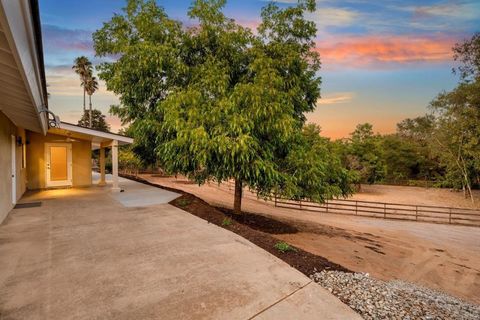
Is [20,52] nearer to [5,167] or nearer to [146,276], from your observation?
[146,276]

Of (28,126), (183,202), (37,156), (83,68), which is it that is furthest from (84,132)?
(83,68)

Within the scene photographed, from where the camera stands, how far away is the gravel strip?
2645mm

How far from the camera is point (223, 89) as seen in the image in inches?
259

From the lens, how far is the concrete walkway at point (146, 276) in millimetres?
2533

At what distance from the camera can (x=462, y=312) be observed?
9.86ft

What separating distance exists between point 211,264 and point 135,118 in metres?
7.21

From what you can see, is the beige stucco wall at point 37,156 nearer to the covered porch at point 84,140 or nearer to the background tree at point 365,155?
the covered porch at point 84,140

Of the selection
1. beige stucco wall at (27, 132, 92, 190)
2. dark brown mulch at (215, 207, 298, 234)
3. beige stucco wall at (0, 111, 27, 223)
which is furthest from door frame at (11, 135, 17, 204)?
dark brown mulch at (215, 207, 298, 234)

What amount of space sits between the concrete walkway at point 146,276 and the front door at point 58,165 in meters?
6.49

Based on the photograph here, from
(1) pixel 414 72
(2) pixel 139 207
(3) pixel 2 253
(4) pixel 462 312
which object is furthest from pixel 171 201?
(1) pixel 414 72

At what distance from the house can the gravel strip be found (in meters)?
4.00

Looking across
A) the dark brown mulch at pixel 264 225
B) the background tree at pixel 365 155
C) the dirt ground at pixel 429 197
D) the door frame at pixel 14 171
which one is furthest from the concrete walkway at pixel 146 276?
the background tree at pixel 365 155

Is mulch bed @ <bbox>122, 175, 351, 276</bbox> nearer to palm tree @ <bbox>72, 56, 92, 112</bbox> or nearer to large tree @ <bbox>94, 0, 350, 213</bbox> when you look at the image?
large tree @ <bbox>94, 0, 350, 213</bbox>

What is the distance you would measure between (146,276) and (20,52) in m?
2.85
